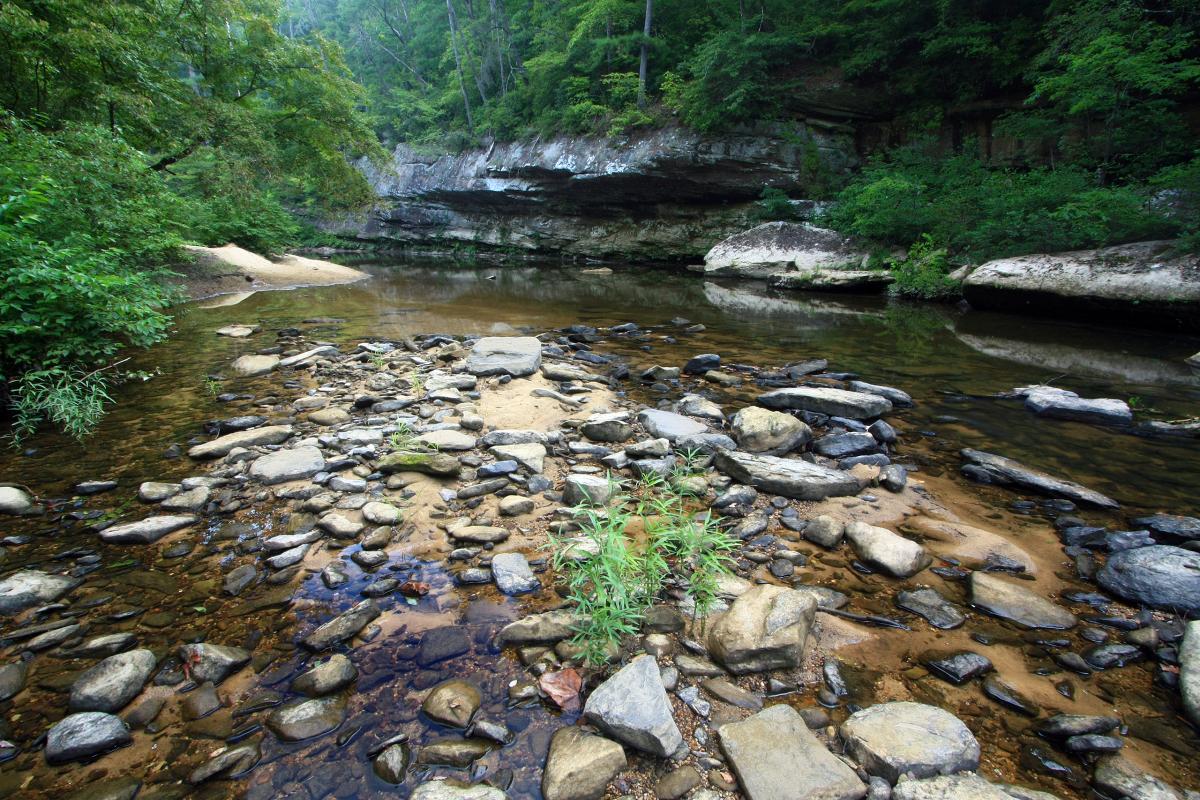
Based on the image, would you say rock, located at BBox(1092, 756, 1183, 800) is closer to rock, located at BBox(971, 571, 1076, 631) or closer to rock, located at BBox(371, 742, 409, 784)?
rock, located at BBox(971, 571, 1076, 631)

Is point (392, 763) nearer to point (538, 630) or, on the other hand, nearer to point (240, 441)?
point (538, 630)

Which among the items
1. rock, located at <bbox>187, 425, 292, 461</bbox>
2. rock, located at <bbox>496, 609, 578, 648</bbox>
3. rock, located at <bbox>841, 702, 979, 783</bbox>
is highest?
rock, located at <bbox>187, 425, 292, 461</bbox>

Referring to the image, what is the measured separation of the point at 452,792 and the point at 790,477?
2.51 meters

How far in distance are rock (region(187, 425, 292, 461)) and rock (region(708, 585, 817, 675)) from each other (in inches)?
138

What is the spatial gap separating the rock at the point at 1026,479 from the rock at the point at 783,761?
2.81m

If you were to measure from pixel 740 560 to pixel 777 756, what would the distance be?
43.6 inches

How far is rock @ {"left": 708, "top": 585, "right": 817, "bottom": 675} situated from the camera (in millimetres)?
1885

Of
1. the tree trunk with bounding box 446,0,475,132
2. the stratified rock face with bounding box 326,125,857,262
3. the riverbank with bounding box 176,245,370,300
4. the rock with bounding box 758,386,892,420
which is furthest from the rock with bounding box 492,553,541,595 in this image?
the tree trunk with bounding box 446,0,475,132

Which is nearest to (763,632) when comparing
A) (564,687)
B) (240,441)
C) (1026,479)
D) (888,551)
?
(564,687)

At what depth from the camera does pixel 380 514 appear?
9.30 ft

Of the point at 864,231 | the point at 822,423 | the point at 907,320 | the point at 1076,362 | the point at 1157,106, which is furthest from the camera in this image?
the point at 864,231

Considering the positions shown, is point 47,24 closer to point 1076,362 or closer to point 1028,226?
point 1076,362

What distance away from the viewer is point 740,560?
2.58 m

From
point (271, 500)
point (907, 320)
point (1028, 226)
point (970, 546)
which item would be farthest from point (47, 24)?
point (1028, 226)
